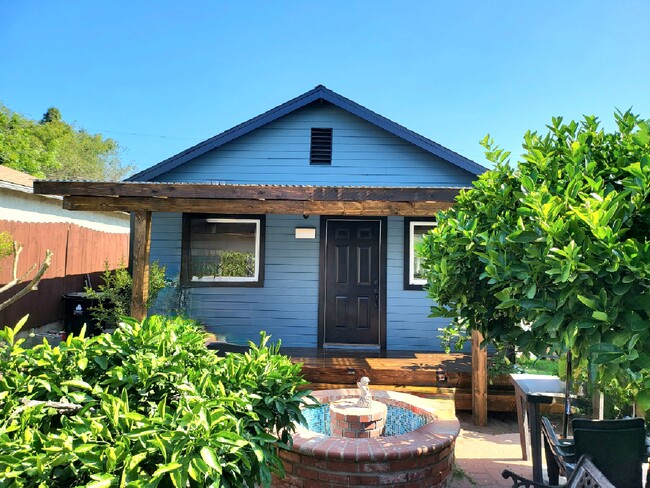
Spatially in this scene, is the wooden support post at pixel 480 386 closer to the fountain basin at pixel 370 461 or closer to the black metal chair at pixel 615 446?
the fountain basin at pixel 370 461

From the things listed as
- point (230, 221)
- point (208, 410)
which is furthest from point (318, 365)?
point (208, 410)

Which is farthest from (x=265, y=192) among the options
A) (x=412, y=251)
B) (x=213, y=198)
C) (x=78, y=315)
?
(x=78, y=315)

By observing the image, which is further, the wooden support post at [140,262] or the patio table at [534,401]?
the wooden support post at [140,262]

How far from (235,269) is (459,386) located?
412 cm

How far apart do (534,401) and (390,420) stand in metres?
1.35

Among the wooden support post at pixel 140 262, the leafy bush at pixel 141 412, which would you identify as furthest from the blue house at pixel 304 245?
the leafy bush at pixel 141 412

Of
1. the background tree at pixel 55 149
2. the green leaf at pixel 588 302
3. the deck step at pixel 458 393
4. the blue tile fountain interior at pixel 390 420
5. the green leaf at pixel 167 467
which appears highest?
the background tree at pixel 55 149

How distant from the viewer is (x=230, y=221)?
23.7 ft

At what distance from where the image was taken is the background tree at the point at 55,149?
22.4 metres

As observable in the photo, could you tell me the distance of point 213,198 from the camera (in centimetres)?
530

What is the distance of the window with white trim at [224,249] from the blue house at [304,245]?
0.02 metres

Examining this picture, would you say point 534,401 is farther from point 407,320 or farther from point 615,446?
point 407,320

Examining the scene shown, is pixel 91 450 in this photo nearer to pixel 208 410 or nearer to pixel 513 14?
pixel 208 410

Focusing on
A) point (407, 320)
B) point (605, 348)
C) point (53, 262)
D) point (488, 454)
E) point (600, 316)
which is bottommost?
point (488, 454)
